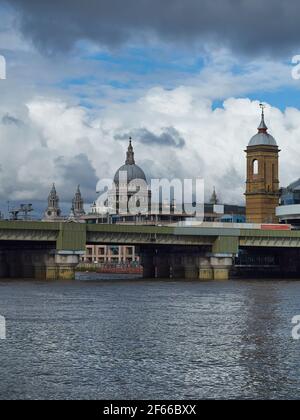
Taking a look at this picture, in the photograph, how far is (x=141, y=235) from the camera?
151 meters

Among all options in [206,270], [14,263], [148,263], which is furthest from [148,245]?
[14,263]

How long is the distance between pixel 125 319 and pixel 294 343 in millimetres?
18935

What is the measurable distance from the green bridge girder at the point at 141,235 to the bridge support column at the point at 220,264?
1.62m

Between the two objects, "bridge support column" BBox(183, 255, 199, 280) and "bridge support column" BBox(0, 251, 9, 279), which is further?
"bridge support column" BBox(0, 251, 9, 279)

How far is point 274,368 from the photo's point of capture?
43844 millimetres

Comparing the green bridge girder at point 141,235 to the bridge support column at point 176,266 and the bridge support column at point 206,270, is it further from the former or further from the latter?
the bridge support column at point 176,266

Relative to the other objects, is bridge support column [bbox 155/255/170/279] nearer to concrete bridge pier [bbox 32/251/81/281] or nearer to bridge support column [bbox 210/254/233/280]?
bridge support column [bbox 210/254/233/280]

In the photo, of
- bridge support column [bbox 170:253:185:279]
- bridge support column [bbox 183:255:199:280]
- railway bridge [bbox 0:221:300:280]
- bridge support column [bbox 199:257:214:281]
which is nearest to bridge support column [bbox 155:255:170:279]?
railway bridge [bbox 0:221:300:280]

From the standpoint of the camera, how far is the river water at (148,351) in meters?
38.6

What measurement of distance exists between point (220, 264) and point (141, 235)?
17.8 m

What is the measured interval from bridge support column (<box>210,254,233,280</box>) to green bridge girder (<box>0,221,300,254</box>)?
5.32 feet

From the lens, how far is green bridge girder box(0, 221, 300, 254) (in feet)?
458
